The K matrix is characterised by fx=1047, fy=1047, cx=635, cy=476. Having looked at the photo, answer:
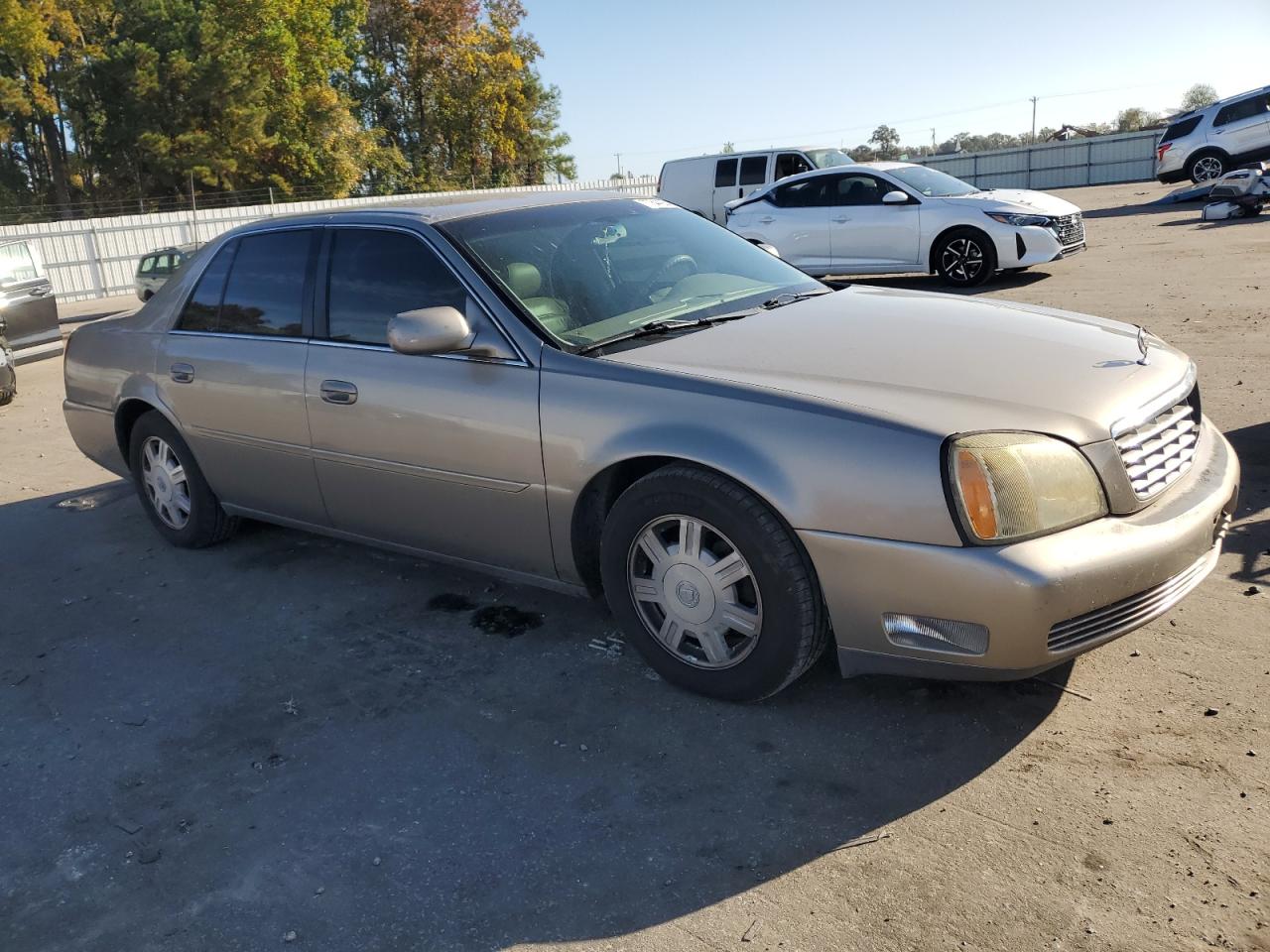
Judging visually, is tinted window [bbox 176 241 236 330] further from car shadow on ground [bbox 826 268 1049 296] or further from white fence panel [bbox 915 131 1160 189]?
white fence panel [bbox 915 131 1160 189]

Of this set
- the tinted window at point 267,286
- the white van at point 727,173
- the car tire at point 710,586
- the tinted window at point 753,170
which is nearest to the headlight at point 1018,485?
the car tire at point 710,586

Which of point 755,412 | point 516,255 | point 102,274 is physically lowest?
point 102,274

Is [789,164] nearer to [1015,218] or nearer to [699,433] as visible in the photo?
[1015,218]

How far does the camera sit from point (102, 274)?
29078mm

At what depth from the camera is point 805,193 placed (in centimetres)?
1394

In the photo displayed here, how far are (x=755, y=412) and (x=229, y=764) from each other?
201 cm

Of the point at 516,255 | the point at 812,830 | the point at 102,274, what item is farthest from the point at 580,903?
the point at 102,274

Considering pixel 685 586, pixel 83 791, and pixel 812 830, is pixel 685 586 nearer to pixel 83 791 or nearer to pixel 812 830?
pixel 812 830

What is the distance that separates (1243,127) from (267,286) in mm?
23269

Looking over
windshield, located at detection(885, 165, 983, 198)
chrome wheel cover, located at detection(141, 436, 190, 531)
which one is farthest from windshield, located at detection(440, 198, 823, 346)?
windshield, located at detection(885, 165, 983, 198)

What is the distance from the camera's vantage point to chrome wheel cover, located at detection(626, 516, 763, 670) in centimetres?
326

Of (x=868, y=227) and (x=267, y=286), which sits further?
(x=868, y=227)

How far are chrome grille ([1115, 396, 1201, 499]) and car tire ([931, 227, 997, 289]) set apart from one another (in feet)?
30.3

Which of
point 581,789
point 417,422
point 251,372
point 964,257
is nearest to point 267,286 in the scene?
point 251,372
